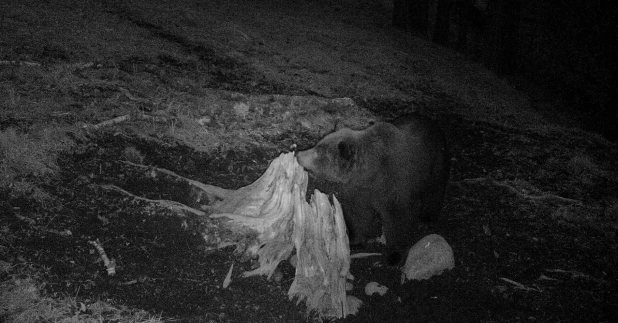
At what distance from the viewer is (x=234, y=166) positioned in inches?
186

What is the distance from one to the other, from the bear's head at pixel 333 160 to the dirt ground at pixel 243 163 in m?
0.75

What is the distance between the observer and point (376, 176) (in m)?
4.31

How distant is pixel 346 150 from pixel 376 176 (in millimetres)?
418

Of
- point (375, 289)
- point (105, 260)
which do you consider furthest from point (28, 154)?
point (375, 289)

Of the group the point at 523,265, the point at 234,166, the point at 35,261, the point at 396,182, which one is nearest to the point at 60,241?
the point at 35,261

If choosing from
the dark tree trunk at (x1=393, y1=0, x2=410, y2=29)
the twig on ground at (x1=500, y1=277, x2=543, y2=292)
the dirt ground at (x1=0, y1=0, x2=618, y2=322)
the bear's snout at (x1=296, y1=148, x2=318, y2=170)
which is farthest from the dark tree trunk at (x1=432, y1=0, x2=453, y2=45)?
the twig on ground at (x1=500, y1=277, x2=543, y2=292)

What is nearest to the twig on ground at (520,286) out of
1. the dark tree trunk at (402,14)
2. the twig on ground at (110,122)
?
the twig on ground at (110,122)

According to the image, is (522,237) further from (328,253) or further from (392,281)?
(328,253)

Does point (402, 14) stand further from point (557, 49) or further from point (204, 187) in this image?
point (204, 187)

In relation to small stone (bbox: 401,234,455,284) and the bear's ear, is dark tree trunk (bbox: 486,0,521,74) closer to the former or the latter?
the bear's ear

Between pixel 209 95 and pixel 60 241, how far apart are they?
345 centimetres

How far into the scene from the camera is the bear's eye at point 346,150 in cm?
423

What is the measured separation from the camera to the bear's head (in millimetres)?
4270

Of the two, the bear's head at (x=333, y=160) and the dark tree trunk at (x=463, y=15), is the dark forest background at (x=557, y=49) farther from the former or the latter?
the bear's head at (x=333, y=160)
